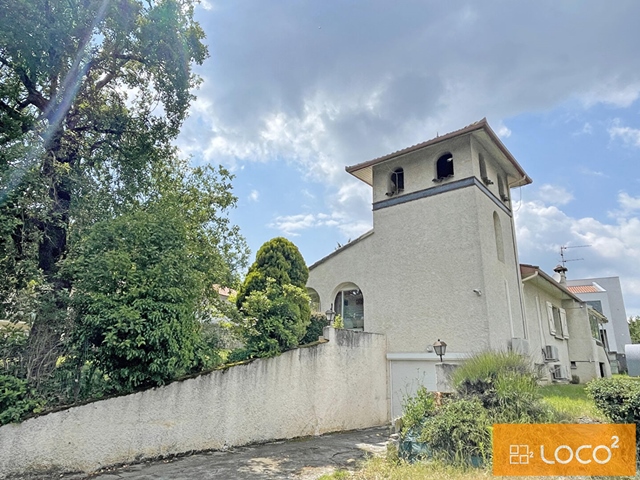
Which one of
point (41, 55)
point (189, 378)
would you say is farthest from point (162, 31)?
point (189, 378)

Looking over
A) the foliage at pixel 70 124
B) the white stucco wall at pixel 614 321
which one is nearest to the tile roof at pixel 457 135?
the foliage at pixel 70 124

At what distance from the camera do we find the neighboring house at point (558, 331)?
1563 cm

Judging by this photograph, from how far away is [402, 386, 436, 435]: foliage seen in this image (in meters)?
6.52

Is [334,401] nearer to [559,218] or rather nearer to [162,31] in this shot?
[162,31]

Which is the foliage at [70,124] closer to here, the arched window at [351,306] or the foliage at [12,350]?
the foliage at [12,350]

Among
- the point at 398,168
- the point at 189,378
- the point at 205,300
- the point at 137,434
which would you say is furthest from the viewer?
the point at 398,168

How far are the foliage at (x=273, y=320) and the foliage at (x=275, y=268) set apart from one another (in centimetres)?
37

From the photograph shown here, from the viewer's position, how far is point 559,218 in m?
16.4

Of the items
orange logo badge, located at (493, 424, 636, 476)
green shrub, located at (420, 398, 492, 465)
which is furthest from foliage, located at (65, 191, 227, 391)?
orange logo badge, located at (493, 424, 636, 476)

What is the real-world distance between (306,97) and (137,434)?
391 inches

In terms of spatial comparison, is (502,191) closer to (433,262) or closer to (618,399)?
(433,262)

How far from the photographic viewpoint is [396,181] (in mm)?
15086

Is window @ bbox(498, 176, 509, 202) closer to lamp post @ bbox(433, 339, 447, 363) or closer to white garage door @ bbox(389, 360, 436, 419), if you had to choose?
lamp post @ bbox(433, 339, 447, 363)

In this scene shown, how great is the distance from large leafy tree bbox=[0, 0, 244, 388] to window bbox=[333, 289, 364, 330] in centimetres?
549
